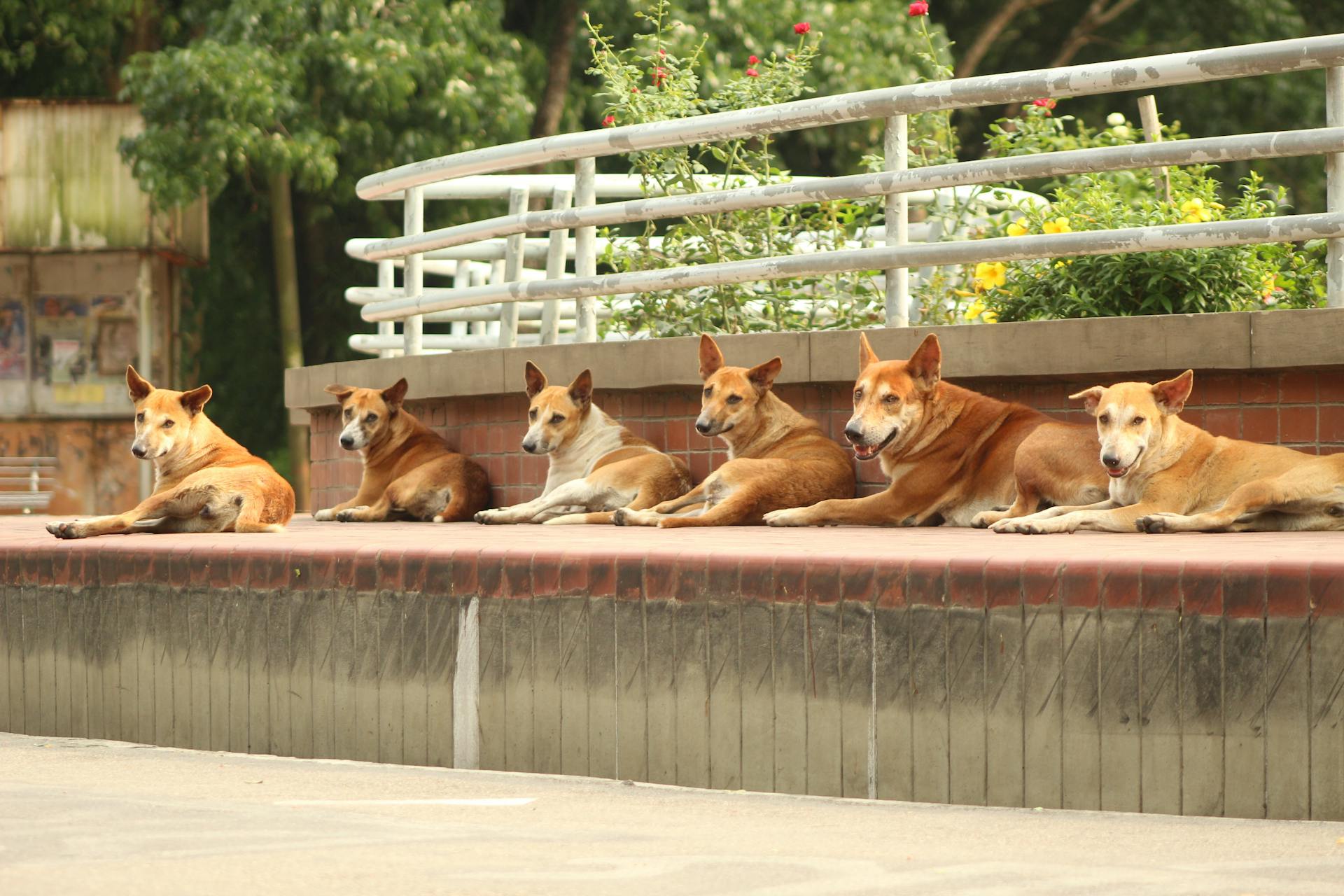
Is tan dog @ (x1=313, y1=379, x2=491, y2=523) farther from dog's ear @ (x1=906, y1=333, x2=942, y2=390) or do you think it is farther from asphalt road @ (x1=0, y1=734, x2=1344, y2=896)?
asphalt road @ (x1=0, y1=734, x2=1344, y2=896)

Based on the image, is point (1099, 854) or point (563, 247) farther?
point (563, 247)

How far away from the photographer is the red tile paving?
17.6ft

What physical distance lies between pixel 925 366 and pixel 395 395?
3509 millimetres

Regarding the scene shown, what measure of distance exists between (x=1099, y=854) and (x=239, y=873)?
2.08m

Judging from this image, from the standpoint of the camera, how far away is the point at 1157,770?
539 centimetres

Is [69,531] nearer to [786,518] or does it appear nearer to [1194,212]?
[786,518]

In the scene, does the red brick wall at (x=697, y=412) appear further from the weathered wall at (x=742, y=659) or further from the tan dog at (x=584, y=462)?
the weathered wall at (x=742, y=659)

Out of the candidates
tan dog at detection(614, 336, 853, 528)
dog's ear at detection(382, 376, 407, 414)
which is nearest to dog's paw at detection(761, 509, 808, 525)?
tan dog at detection(614, 336, 853, 528)

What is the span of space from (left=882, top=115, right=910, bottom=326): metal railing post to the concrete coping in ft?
0.51

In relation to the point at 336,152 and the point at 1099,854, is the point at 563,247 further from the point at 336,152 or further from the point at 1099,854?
the point at 336,152

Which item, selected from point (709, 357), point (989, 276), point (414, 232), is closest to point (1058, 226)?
point (989, 276)

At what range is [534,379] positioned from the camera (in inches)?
388

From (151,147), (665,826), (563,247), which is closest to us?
(665,826)

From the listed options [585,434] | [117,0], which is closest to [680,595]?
[585,434]
